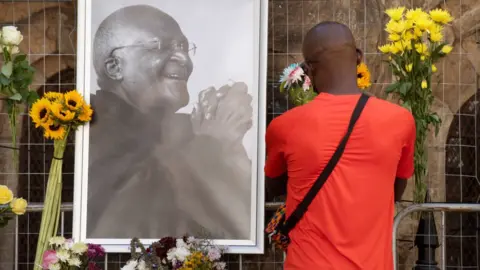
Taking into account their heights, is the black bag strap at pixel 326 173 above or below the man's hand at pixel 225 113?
below

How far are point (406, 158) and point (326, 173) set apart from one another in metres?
0.34

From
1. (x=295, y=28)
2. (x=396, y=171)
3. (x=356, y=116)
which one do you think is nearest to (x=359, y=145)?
(x=356, y=116)

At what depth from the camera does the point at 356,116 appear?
2395mm

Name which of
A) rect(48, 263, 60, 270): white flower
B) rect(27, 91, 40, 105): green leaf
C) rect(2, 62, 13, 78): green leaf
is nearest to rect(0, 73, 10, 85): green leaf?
rect(2, 62, 13, 78): green leaf

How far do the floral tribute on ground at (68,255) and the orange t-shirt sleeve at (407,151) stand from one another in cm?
229

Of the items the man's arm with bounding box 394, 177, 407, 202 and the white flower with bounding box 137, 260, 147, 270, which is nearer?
the man's arm with bounding box 394, 177, 407, 202

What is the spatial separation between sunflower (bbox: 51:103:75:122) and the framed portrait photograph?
24cm

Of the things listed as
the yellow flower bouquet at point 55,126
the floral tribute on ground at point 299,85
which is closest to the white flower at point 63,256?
the yellow flower bouquet at point 55,126

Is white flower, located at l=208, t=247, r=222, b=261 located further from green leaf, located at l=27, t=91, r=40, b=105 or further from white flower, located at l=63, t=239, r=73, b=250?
green leaf, located at l=27, t=91, r=40, b=105

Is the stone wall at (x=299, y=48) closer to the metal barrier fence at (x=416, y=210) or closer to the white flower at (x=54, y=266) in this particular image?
the metal barrier fence at (x=416, y=210)

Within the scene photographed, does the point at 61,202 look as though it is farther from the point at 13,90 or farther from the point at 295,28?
the point at 295,28

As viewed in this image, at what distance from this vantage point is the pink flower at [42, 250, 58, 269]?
4270 millimetres

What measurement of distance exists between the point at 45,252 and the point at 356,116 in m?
2.54

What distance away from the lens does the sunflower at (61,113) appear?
433cm
